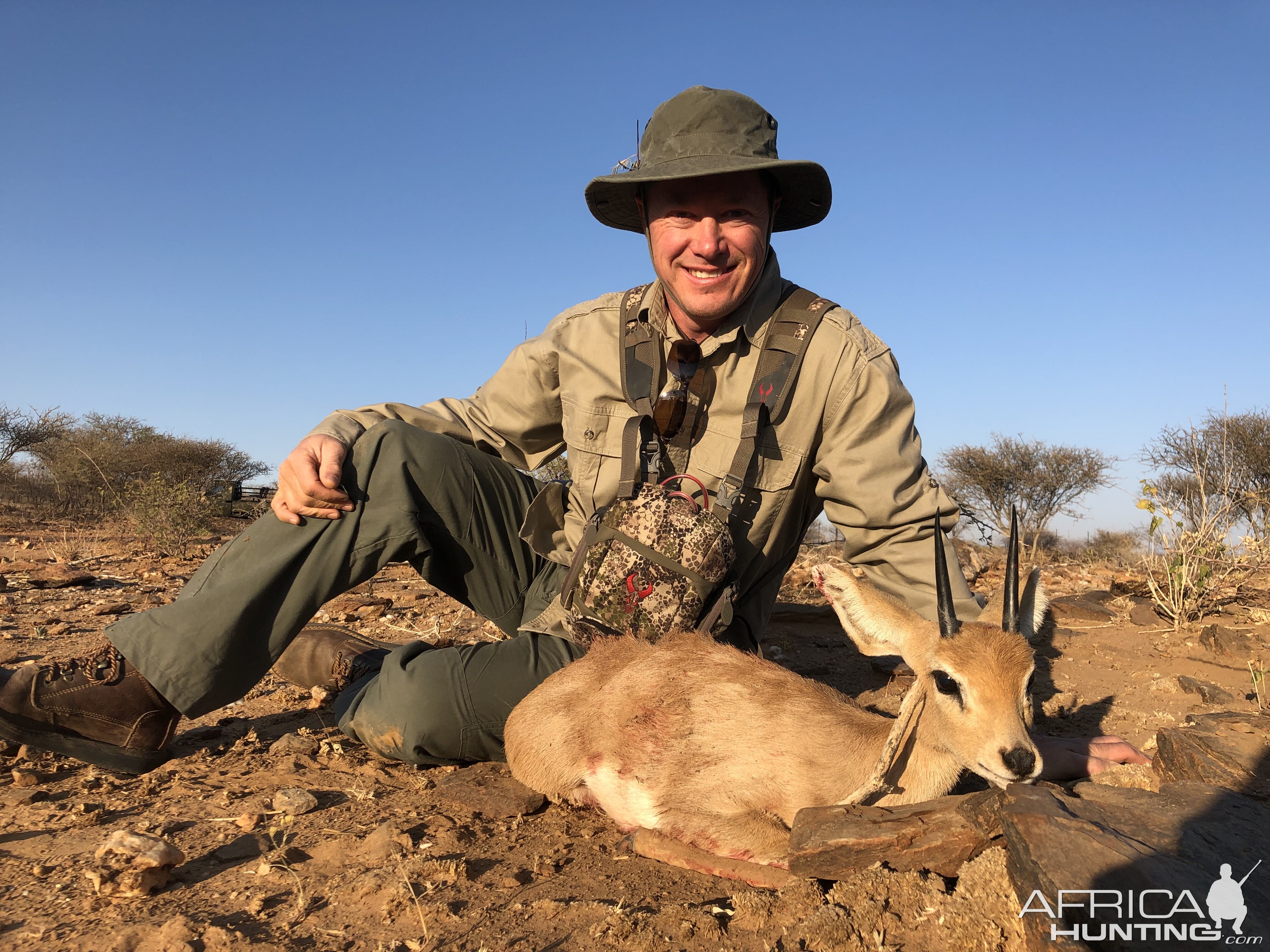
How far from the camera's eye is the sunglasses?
13.5 ft

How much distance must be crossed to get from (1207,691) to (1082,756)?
185 centimetres

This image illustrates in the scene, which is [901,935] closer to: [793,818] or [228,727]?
[793,818]

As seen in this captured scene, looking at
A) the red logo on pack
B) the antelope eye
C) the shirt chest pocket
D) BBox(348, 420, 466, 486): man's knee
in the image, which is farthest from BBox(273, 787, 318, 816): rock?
the antelope eye

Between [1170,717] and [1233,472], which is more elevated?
[1233,472]

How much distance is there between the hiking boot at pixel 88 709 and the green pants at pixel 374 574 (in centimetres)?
12

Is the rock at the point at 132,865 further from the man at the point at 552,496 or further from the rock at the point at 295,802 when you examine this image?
the man at the point at 552,496

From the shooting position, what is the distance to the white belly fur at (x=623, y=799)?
333cm

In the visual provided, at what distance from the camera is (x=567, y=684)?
3.78 metres

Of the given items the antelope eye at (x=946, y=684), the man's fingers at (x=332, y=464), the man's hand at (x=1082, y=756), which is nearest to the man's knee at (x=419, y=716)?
the man's fingers at (x=332, y=464)

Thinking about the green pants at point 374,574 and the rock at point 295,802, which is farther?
the green pants at point 374,574

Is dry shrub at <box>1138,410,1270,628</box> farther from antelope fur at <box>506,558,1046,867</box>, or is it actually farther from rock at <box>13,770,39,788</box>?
rock at <box>13,770,39,788</box>

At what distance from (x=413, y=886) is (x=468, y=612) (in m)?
4.52

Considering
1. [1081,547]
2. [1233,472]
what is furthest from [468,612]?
[1233,472]

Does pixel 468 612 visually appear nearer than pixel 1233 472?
Yes
